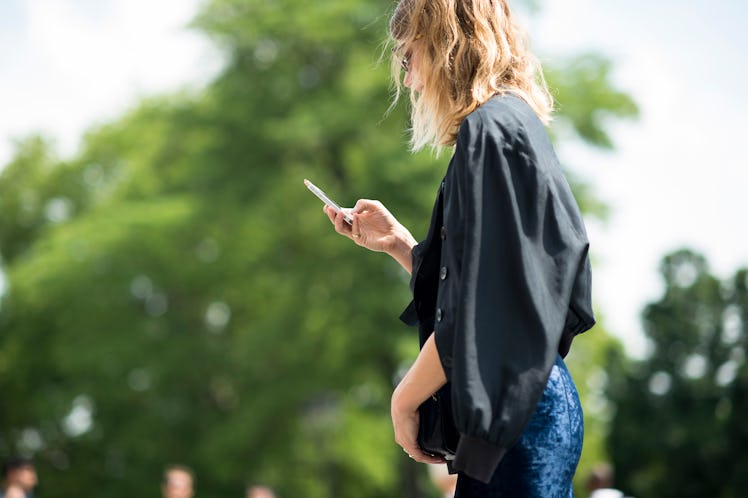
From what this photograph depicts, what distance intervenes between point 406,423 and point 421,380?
5.1 inches

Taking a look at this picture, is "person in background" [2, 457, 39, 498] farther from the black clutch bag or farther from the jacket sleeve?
the jacket sleeve

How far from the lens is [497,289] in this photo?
6.18ft

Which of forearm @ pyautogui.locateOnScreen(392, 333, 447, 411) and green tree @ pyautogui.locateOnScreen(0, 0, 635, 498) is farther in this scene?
green tree @ pyautogui.locateOnScreen(0, 0, 635, 498)

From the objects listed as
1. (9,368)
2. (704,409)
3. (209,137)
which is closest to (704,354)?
(704,409)

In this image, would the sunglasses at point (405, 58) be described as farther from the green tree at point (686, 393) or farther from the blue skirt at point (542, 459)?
the green tree at point (686, 393)

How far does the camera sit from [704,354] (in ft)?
76.3

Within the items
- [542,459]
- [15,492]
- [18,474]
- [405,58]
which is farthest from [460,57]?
[18,474]

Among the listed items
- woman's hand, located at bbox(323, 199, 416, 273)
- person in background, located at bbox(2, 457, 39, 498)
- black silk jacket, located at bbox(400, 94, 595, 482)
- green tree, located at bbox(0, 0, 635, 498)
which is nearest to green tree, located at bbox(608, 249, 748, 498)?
green tree, located at bbox(0, 0, 635, 498)

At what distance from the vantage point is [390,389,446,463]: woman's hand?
205 cm

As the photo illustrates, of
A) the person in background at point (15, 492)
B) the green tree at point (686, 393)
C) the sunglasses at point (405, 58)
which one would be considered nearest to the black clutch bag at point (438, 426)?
the sunglasses at point (405, 58)

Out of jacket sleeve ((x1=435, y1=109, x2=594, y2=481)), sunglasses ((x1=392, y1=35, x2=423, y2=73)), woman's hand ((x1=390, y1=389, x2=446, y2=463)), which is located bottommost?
woman's hand ((x1=390, y1=389, x2=446, y2=463))

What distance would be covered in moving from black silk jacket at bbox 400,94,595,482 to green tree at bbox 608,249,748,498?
829 inches

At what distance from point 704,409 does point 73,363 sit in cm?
1416

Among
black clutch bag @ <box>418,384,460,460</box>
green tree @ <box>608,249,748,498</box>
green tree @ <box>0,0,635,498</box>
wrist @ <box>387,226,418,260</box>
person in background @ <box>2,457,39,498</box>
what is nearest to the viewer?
black clutch bag @ <box>418,384,460,460</box>
